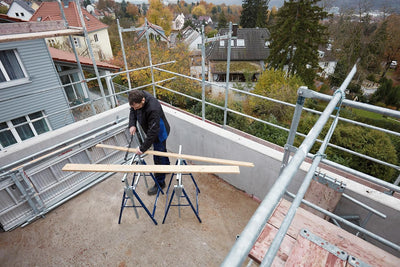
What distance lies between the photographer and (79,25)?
17.5 m

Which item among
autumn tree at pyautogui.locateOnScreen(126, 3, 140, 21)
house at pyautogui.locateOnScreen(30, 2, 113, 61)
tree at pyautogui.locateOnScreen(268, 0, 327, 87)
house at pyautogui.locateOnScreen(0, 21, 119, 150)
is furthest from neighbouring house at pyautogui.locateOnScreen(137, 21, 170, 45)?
autumn tree at pyautogui.locateOnScreen(126, 3, 140, 21)

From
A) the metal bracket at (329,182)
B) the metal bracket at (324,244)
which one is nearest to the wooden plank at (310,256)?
the metal bracket at (324,244)

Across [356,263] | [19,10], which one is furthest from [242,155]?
[19,10]

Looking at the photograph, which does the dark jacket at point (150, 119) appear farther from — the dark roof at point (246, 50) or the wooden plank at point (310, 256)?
the dark roof at point (246, 50)

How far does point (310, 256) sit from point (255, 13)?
167 feet

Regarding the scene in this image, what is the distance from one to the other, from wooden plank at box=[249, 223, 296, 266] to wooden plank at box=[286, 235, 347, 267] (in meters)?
0.13

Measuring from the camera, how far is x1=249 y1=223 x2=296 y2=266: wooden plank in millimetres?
1663

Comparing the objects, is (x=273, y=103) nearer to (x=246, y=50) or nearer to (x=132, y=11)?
(x=246, y=50)

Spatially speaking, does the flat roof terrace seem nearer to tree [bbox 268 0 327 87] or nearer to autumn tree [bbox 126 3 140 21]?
tree [bbox 268 0 327 87]

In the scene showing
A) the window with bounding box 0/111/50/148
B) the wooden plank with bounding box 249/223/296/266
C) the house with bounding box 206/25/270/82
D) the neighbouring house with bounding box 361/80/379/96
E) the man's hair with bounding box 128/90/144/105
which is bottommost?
the neighbouring house with bounding box 361/80/379/96

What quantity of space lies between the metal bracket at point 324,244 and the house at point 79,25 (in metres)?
19.2

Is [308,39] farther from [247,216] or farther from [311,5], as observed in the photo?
[247,216]

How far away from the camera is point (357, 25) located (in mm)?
22344

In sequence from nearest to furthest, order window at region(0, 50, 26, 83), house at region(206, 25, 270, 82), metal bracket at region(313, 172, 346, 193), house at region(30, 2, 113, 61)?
1. metal bracket at region(313, 172, 346, 193)
2. window at region(0, 50, 26, 83)
3. house at region(30, 2, 113, 61)
4. house at region(206, 25, 270, 82)
